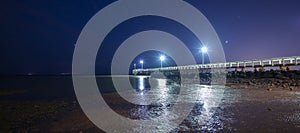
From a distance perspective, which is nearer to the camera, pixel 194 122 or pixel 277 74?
pixel 194 122

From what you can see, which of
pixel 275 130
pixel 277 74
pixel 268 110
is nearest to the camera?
pixel 275 130

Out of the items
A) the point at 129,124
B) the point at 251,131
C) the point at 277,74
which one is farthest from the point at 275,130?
the point at 277,74

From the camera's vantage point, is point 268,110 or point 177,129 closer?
point 177,129

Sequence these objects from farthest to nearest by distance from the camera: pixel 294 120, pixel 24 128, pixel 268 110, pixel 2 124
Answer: pixel 268 110 < pixel 2 124 < pixel 24 128 < pixel 294 120

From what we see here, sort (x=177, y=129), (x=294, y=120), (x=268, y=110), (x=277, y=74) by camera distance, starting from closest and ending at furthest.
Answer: (x=177, y=129) → (x=294, y=120) → (x=268, y=110) → (x=277, y=74)

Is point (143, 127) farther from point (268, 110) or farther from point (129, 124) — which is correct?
point (268, 110)

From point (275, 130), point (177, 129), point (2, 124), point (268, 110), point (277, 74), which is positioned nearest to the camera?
point (275, 130)

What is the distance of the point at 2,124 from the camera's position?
6.92 metres

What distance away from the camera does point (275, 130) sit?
503 centimetres

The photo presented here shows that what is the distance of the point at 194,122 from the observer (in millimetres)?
6184

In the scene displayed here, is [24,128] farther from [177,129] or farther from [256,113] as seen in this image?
[256,113]

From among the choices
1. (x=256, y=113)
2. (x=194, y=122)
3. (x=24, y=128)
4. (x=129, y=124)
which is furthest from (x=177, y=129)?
(x=24, y=128)

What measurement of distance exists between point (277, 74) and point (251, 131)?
22.0 metres

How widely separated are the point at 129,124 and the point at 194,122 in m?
2.19
